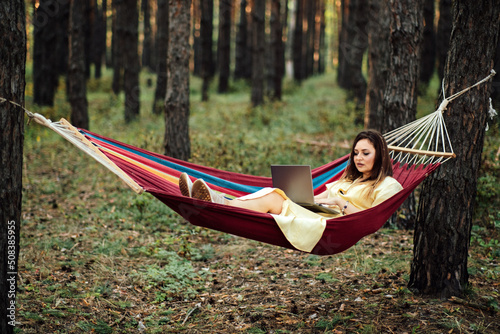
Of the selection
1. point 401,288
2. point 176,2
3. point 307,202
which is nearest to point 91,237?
point 307,202

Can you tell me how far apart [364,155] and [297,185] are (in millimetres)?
520

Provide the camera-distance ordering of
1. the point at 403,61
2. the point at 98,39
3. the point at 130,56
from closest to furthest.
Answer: the point at 403,61 < the point at 130,56 < the point at 98,39

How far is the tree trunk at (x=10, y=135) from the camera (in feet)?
6.86

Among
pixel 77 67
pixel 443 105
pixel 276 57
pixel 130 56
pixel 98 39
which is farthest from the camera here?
pixel 98 39

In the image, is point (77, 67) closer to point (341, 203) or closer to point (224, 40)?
point (341, 203)

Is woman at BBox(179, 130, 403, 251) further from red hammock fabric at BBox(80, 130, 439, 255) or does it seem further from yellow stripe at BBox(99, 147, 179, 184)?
yellow stripe at BBox(99, 147, 179, 184)

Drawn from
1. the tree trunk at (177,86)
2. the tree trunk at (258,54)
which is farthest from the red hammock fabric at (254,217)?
the tree trunk at (258,54)

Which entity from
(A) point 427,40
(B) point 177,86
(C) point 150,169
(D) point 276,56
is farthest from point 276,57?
(C) point 150,169

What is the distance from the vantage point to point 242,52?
16.5 metres

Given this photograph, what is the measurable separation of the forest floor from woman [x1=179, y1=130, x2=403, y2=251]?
62 cm

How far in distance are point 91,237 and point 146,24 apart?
51.9 ft

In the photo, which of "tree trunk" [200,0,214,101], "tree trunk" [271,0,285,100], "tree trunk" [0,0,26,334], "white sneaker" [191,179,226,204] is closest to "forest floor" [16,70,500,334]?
"tree trunk" [0,0,26,334]

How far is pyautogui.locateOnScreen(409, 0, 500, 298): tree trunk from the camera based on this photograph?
8.57ft

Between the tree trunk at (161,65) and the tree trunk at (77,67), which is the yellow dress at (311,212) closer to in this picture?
the tree trunk at (77,67)
